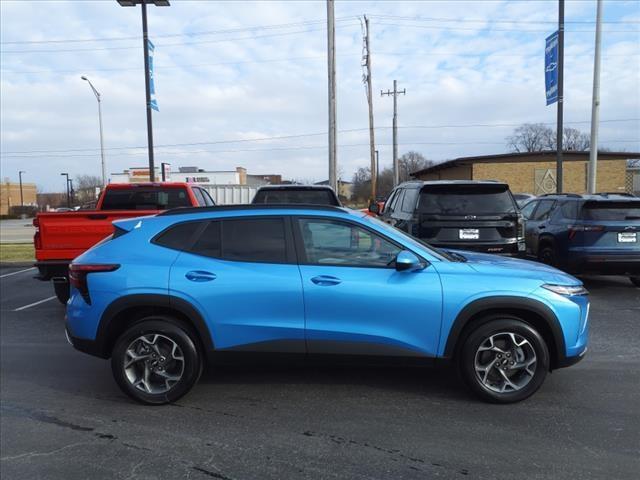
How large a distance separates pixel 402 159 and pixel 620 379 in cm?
9077

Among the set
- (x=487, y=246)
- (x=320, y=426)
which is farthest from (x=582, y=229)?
(x=320, y=426)

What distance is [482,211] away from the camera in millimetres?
7918

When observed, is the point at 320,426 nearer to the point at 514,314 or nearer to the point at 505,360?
the point at 505,360

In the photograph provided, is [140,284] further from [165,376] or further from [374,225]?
[374,225]

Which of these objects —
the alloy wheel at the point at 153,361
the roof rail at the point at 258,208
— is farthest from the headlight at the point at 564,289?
the alloy wheel at the point at 153,361

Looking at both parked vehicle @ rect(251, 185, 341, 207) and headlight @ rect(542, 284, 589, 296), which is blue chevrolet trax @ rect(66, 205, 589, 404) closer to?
headlight @ rect(542, 284, 589, 296)

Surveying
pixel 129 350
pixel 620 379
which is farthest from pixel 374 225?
pixel 620 379

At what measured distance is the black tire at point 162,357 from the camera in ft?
13.8

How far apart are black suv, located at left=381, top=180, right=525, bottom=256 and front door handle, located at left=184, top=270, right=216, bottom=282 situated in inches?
176

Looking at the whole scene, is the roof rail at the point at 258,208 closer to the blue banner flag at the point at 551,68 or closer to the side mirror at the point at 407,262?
the side mirror at the point at 407,262

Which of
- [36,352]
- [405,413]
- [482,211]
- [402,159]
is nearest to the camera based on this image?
[405,413]

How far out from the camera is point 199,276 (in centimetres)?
416

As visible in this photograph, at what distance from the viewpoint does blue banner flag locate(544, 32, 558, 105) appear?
51.6 ft

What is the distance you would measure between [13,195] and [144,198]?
334ft
